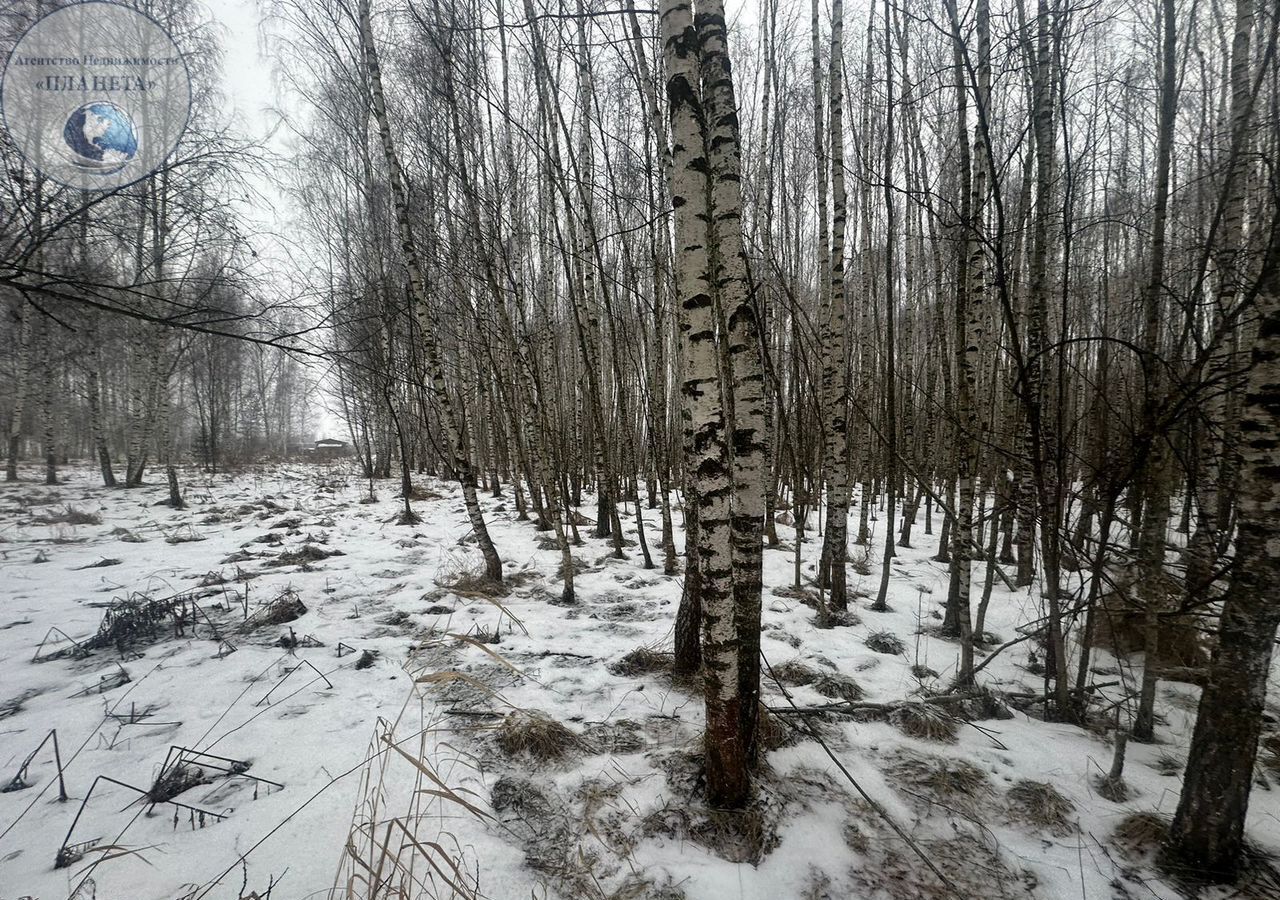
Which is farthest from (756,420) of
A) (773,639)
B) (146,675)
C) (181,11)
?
(181,11)

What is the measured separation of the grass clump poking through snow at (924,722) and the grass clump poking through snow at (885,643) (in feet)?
3.20

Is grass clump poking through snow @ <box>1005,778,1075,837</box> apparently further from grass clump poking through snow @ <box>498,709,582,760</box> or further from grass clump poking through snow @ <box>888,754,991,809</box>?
grass clump poking through snow @ <box>498,709,582,760</box>

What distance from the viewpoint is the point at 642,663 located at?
3324mm

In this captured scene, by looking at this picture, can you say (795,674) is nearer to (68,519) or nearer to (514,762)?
(514,762)

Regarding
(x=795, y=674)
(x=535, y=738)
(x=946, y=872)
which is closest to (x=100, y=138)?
(x=535, y=738)

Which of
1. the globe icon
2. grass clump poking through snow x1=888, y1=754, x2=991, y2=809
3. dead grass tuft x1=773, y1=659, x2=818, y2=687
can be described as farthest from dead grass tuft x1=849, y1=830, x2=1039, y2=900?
the globe icon

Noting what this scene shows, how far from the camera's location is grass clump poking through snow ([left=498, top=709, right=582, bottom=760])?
2.43 metres

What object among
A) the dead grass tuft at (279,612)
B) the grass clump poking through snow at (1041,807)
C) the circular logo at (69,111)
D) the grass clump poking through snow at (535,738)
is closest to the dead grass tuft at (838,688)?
the grass clump poking through snow at (1041,807)

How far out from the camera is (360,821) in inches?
76.0

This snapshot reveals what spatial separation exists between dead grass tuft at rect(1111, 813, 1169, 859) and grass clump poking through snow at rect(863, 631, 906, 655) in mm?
1710

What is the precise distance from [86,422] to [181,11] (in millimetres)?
25923

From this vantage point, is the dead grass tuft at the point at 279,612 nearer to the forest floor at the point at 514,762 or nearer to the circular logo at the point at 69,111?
the forest floor at the point at 514,762

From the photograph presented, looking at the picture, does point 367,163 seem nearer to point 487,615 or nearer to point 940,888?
point 487,615

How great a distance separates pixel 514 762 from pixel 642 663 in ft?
3.77
